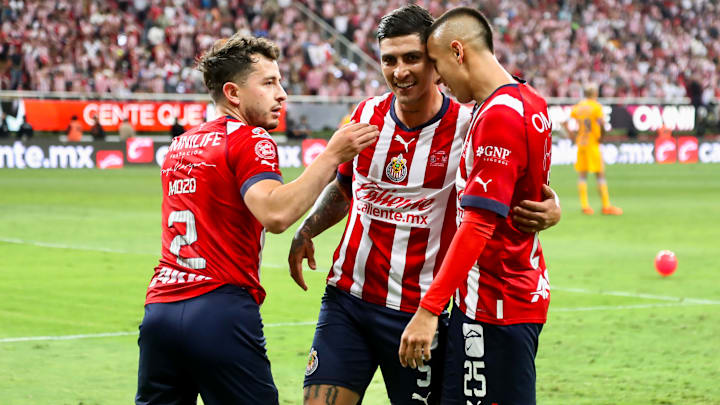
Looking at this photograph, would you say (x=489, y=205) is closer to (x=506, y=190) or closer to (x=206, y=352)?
(x=506, y=190)

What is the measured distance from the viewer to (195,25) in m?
35.1

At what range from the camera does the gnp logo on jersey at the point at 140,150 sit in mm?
30438

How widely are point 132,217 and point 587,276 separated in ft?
28.7

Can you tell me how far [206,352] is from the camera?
389 cm

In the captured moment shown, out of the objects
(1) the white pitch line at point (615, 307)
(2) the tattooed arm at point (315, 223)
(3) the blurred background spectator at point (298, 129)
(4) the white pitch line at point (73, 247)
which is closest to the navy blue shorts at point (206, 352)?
(2) the tattooed arm at point (315, 223)

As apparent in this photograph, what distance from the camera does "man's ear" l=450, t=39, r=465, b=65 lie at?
13.1 ft

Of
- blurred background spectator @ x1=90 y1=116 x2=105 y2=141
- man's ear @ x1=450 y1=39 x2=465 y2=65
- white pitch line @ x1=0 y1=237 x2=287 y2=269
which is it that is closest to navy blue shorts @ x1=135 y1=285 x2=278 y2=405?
man's ear @ x1=450 y1=39 x2=465 y2=65

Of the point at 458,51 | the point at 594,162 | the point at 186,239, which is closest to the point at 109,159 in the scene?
the point at 594,162

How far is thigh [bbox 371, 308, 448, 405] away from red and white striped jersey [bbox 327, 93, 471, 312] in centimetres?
9

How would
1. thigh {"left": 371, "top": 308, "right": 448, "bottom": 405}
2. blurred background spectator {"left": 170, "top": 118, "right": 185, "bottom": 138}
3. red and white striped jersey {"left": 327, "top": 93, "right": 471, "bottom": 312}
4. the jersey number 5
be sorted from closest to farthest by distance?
the jersey number 5 < thigh {"left": 371, "top": 308, "right": 448, "bottom": 405} < red and white striped jersey {"left": 327, "top": 93, "right": 471, "bottom": 312} < blurred background spectator {"left": 170, "top": 118, "right": 185, "bottom": 138}

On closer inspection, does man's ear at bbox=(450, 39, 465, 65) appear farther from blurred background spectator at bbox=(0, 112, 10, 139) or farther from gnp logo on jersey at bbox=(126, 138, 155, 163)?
gnp logo on jersey at bbox=(126, 138, 155, 163)

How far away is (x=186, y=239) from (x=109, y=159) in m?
27.0

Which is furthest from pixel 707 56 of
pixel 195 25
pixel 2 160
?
pixel 2 160

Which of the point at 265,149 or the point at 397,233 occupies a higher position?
the point at 265,149
